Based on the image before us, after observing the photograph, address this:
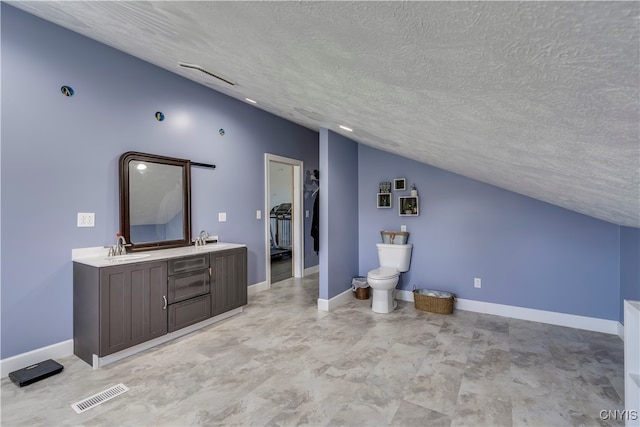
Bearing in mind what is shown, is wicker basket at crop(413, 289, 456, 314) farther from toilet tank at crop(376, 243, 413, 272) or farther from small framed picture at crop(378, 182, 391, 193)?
small framed picture at crop(378, 182, 391, 193)

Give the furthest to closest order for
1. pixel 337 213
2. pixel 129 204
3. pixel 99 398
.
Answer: pixel 337 213
pixel 129 204
pixel 99 398

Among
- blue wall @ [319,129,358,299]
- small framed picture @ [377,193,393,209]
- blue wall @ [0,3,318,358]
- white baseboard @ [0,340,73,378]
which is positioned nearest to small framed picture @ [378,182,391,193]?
small framed picture @ [377,193,393,209]

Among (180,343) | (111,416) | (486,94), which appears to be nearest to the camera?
(486,94)

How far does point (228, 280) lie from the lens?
11.1ft

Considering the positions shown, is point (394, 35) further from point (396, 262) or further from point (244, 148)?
point (244, 148)

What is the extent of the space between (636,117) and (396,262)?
3.27 m

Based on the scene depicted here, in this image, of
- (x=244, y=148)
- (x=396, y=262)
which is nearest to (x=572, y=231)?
(x=396, y=262)

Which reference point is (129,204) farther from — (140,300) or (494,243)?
(494,243)

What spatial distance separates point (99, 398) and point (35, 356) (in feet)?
3.00

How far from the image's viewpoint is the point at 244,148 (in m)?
4.28

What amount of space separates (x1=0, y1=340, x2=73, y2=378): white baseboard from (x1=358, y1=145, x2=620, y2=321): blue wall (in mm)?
3350

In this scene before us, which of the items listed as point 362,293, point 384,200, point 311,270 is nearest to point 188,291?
point 362,293

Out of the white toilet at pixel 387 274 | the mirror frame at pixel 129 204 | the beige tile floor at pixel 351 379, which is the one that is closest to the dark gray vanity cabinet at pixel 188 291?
the beige tile floor at pixel 351 379

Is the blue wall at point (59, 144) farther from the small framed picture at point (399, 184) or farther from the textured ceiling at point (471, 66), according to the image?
the small framed picture at point (399, 184)
